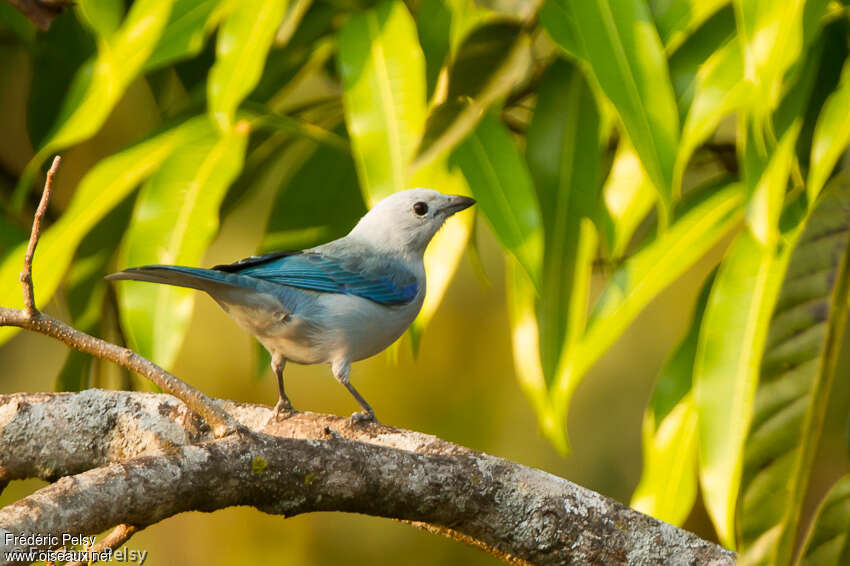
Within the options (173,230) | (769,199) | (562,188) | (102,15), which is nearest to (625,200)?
(562,188)

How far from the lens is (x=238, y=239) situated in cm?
607

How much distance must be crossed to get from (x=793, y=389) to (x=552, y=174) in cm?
154

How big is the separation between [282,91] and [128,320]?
1.21m

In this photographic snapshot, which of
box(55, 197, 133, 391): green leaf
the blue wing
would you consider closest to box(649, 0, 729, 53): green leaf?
the blue wing

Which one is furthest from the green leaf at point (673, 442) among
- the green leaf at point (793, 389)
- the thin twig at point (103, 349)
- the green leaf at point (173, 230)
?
the thin twig at point (103, 349)

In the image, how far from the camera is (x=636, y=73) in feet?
8.03

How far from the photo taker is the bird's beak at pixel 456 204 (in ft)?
8.25

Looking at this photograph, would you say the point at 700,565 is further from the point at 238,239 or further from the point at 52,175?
the point at 238,239

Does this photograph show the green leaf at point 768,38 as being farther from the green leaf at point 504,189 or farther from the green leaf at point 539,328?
the green leaf at point 539,328

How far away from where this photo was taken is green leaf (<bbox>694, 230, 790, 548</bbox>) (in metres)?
2.50

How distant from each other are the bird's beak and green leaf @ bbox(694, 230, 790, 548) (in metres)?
0.75

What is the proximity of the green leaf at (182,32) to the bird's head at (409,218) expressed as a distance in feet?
2.39

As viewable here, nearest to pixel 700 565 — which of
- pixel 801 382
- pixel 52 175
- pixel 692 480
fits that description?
pixel 801 382

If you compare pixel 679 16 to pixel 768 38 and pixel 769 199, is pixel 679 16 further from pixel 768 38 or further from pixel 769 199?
pixel 769 199
